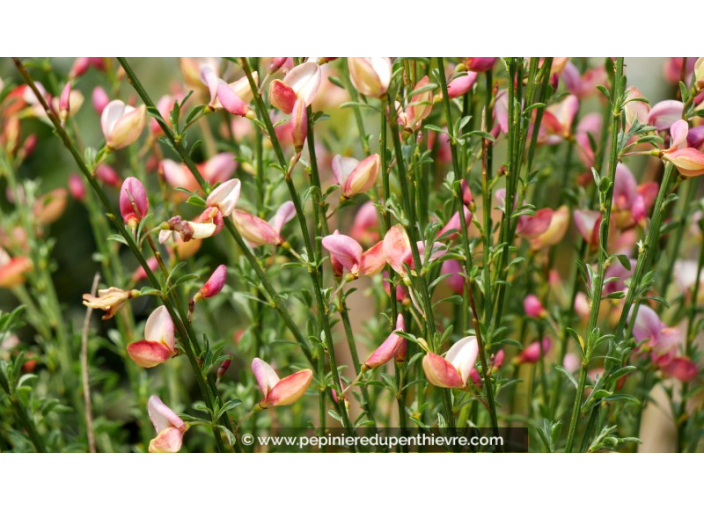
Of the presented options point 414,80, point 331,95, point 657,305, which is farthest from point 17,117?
point 657,305

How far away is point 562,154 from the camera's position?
2.92 feet

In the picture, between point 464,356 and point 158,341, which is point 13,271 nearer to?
point 158,341

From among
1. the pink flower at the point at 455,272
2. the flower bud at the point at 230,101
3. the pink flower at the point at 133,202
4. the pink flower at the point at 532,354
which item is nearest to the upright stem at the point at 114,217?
the pink flower at the point at 133,202

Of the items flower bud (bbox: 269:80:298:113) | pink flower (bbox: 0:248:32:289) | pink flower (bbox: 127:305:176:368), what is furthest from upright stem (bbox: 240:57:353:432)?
pink flower (bbox: 0:248:32:289)

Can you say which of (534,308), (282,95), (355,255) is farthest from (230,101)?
(534,308)

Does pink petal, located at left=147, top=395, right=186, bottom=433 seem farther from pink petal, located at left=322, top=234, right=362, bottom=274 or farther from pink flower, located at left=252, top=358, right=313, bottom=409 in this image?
pink petal, located at left=322, top=234, right=362, bottom=274

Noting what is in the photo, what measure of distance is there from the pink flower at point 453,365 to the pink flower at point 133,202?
0.74 ft

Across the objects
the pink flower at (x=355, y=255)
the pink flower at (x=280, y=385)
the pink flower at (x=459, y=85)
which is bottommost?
the pink flower at (x=280, y=385)

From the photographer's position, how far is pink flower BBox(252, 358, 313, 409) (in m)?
0.53

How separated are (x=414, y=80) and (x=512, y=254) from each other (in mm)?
201

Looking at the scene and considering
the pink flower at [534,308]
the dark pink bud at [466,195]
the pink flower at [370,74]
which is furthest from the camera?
the pink flower at [534,308]

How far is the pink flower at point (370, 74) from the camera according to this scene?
47cm

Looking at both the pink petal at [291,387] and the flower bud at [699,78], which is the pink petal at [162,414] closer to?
the pink petal at [291,387]
